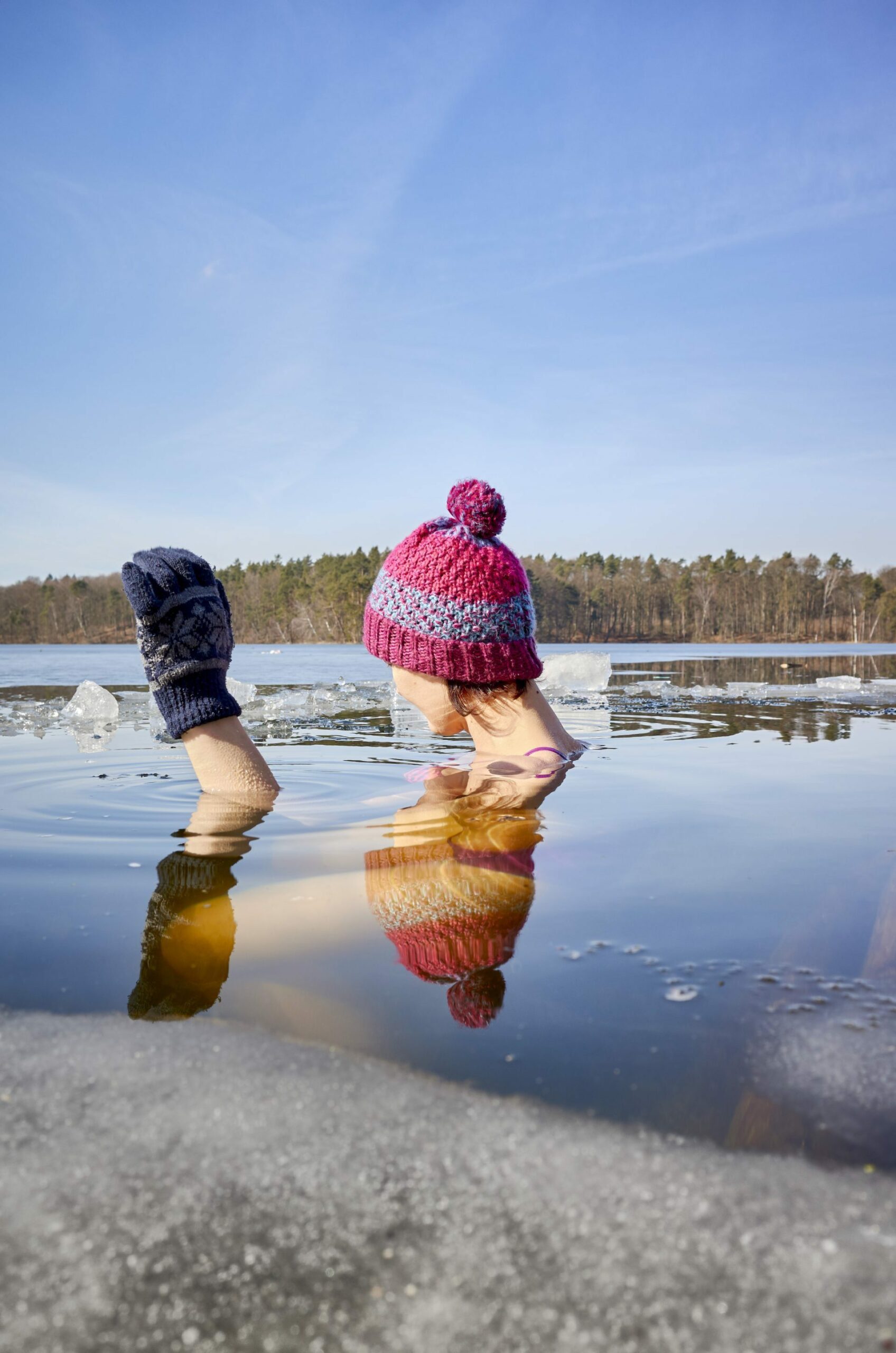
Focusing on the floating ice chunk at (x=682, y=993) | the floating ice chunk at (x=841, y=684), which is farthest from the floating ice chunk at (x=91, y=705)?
the floating ice chunk at (x=841, y=684)

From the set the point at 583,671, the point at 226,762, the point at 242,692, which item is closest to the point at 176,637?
the point at 226,762

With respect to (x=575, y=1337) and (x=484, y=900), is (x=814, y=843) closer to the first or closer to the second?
(x=484, y=900)

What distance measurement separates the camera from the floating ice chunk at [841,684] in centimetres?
929

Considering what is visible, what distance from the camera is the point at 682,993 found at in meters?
1.08

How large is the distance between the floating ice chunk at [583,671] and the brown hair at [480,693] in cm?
615

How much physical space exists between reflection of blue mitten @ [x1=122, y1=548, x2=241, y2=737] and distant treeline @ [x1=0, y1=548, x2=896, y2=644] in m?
68.8

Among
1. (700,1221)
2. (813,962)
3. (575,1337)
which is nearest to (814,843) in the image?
(813,962)

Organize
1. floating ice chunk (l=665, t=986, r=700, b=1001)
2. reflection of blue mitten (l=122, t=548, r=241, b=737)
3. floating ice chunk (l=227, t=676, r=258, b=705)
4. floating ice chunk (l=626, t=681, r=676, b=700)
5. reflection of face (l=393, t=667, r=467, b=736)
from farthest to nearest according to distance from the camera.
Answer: floating ice chunk (l=626, t=681, r=676, b=700), floating ice chunk (l=227, t=676, r=258, b=705), reflection of face (l=393, t=667, r=467, b=736), reflection of blue mitten (l=122, t=548, r=241, b=737), floating ice chunk (l=665, t=986, r=700, b=1001)

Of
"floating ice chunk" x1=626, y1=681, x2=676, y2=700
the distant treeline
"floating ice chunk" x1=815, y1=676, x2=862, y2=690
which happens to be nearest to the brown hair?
"floating ice chunk" x1=626, y1=681, x2=676, y2=700

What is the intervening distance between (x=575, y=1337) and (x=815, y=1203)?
0.25 meters

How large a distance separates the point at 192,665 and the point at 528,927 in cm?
173

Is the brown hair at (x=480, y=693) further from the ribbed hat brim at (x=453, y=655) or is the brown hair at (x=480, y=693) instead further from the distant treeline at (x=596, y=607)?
the distant treeline at (x=596, y=607)

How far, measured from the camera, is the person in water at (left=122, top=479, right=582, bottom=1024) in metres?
1.23

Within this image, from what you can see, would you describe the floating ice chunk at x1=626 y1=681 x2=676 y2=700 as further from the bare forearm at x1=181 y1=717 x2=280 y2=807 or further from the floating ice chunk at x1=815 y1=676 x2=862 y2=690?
the bare forearm at x1=181 y1=717 x2=280 y2=807
